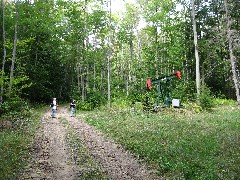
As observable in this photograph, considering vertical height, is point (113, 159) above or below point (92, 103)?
below

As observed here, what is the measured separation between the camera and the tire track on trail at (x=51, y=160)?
929 centimetres

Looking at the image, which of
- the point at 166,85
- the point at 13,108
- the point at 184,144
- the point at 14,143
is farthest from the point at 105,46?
the point at 184,144

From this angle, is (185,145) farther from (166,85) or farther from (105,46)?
(105,46)

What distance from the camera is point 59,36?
3828cm

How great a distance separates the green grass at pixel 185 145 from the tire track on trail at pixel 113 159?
17.7 inches

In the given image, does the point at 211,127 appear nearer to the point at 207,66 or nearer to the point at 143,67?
the point at 207,66

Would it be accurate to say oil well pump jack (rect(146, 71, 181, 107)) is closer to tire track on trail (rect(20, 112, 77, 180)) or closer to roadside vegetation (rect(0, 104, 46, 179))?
roadside vegetation (rect(0, 104, 46, 179))

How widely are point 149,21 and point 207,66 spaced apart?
10156mm

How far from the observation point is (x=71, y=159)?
1124cm

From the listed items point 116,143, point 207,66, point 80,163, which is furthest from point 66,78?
point 80,163

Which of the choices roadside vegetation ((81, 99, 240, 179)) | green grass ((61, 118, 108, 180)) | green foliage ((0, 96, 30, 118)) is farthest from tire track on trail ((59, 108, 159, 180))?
green foliage ((0, 96, 30, 118))

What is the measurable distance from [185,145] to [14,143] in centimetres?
787

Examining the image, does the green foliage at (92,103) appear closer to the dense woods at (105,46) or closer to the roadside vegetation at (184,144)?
the dense woods at (105,46)

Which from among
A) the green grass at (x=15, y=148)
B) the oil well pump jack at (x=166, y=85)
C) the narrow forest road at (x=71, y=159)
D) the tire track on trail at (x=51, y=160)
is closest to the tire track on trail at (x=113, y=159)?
the narrow forest road at (x=71, y=159)
